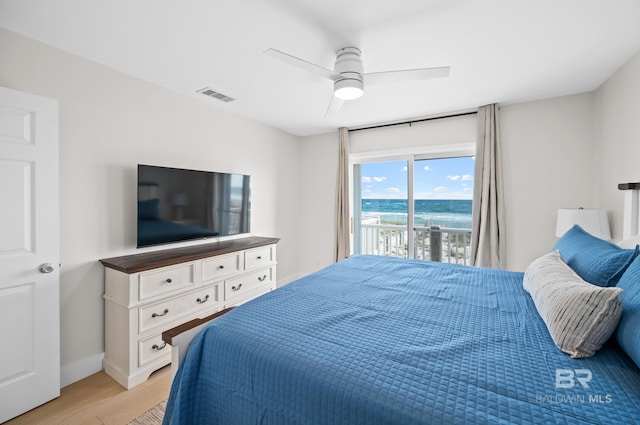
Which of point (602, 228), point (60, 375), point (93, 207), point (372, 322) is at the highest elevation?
point (93, 207)

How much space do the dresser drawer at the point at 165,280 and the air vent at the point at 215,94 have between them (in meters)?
1.72

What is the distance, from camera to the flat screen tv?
96.0 inches

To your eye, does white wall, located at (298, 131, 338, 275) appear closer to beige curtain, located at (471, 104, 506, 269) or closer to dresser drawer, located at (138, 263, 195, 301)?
beige curtain, located at (471, 104, 506, 269)

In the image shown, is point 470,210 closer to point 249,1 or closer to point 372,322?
point 372,322

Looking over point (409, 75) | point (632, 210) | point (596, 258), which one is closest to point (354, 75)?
point (409, 75)

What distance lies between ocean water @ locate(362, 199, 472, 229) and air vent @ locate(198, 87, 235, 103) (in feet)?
8.53

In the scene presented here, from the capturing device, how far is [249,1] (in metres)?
1.55

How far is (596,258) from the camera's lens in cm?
137

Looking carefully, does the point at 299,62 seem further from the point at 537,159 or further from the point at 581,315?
the point at 537,159

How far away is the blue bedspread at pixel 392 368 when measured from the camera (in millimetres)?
781

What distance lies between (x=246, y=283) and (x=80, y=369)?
146cm

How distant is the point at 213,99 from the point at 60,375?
2727mm

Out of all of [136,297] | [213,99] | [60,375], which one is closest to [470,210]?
[213,99]

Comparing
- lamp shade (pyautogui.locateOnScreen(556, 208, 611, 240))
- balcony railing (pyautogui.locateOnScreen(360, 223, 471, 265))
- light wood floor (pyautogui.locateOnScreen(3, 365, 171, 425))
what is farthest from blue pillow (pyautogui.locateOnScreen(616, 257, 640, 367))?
balcony railing (pyautogui.locateOnScreen(360, 223, 471, 265))
